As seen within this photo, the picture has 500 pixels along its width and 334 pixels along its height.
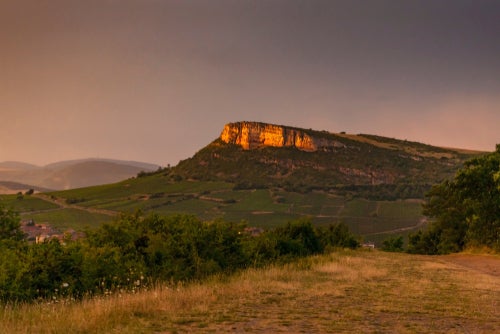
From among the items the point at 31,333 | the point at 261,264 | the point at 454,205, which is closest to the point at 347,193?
the point at 454,205

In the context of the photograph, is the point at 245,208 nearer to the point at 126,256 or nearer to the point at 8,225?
the point at 8,225

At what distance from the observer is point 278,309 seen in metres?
12.1

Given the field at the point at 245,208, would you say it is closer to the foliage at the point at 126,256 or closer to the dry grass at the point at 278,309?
the foliage at the point at 126,256

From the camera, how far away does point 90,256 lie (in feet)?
47.5

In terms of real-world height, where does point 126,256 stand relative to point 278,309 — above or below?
above

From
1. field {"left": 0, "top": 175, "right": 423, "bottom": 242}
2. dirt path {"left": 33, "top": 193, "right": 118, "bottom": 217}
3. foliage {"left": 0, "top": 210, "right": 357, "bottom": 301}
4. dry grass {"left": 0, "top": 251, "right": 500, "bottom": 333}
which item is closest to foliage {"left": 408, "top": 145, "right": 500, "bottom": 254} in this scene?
dry grass {"left": 0, "top": 251, "right": 500, "bottom": 333}

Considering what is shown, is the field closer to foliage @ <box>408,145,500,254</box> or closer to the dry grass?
foliage @ <box>408,145,500,254</box>

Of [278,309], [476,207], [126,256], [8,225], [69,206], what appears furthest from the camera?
[69,206]

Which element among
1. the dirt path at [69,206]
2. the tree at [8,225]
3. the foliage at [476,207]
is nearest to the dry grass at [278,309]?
the tree at [8,225]

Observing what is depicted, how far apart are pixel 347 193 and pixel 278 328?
195 meters

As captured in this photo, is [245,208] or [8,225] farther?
[245,208]

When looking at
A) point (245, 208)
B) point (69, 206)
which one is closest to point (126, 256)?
point (245, 208)

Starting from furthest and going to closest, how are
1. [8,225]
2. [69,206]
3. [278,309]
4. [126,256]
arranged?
1. [69,206]
2. [8,225]
3. [126,256]
4. [278,309]

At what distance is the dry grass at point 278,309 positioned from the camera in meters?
9.66
